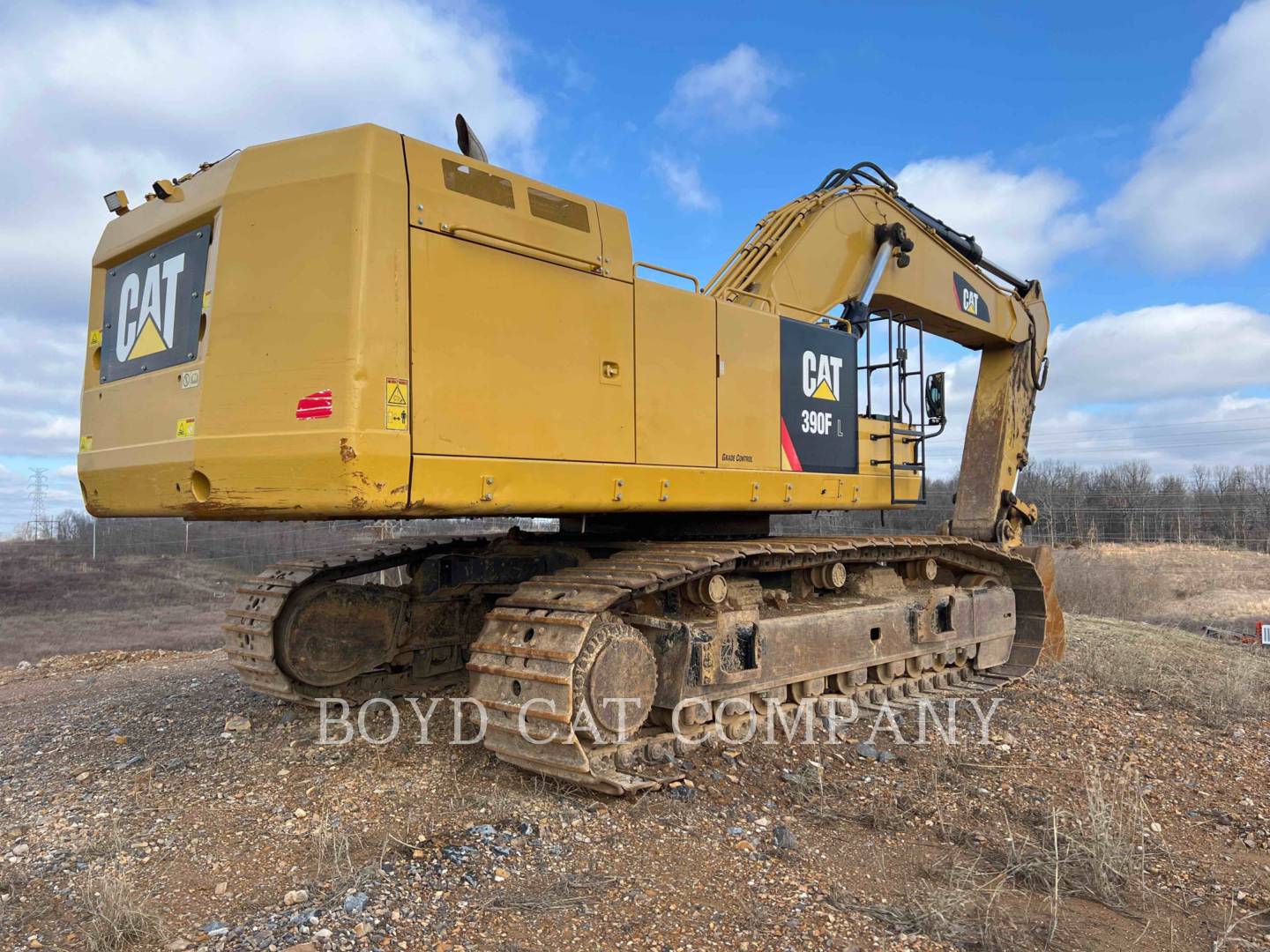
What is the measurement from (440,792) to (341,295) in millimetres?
2563

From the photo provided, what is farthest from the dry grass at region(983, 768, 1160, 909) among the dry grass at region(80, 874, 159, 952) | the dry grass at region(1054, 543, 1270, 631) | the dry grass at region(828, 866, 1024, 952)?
the dry grass at region(1054, 543, 1270, 631)

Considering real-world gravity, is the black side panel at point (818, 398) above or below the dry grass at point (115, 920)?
above

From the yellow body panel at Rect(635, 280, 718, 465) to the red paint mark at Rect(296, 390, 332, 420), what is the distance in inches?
66.4

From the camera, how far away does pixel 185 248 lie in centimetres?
437

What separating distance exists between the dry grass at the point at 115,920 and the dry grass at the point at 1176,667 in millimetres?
7099

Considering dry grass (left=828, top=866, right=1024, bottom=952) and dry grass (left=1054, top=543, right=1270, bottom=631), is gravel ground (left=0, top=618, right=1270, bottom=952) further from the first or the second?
dry grass (left=1054, top=543, right=1270, bottom=631)

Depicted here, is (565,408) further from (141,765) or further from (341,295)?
(141,765)

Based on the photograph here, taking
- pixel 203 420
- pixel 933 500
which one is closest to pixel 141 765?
pixel 203 420

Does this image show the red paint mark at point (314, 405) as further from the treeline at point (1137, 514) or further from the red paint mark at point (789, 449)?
the treeline at point (1137, 514)

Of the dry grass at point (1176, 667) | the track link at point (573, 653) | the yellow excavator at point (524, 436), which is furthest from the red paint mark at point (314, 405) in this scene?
the dry grass at point (1176, 667)

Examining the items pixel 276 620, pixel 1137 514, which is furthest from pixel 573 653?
pixel 1137 514

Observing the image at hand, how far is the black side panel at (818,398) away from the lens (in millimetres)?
5828

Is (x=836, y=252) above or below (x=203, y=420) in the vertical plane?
above

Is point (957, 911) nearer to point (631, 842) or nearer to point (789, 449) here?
point (631, 842)
